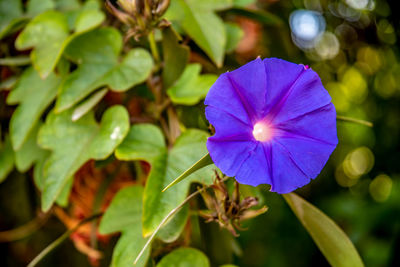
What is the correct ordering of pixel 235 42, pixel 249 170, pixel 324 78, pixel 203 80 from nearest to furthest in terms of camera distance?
pixel 249 170 → pixel 203 80 → pixel 235 42 → pixel 324 78

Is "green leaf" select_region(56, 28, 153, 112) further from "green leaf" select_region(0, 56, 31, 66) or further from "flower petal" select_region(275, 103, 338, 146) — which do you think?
"flower petal" select_region(275, 103, 338, 146)

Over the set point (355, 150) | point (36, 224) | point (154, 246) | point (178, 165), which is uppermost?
point (178, 165)

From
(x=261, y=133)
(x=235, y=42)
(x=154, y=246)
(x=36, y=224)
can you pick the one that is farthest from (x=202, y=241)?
(x=36, y=224)

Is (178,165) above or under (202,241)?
above

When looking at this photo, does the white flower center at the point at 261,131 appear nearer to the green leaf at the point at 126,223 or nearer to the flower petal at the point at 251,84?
the flower petal at the point at 251,84

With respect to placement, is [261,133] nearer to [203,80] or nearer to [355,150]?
[203,80]

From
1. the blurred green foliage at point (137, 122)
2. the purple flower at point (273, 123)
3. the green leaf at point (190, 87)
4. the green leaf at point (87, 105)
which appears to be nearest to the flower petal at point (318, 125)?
the purple flower at point (273, 123)
